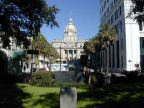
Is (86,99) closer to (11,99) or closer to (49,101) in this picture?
(49,101)

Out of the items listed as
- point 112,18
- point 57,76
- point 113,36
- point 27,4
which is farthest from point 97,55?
point 27,4

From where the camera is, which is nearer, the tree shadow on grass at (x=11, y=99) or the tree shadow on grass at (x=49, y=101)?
the tree shadow on grass at (x=49, y=101)

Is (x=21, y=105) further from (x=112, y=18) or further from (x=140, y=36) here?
(x=112, y=18)

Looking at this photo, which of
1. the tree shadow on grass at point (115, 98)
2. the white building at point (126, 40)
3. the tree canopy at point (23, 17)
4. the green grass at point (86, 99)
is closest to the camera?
the tree shadow on grass at point (115, 98)

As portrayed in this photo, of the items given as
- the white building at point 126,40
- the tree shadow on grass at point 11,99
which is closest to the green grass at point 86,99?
the tree shadow on grass at point 11,99

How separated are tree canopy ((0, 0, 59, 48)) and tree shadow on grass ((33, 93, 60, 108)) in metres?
8.04

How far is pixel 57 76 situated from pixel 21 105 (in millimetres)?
16174

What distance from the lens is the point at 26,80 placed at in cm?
2984

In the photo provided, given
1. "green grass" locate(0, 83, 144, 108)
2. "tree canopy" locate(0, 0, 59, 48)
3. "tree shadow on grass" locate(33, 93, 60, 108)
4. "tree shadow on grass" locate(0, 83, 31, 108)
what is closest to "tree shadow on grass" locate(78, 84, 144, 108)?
"green grass" locate(0, 83, 144, 108)

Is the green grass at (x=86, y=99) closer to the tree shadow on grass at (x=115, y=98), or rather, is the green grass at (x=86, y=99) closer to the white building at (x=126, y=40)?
the tree shadow on grass at (x=115, y=98)

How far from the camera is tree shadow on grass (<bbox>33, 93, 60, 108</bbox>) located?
13772mm

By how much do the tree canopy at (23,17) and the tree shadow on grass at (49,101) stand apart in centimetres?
804

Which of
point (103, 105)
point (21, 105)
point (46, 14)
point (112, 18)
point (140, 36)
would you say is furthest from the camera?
point (112, 18)

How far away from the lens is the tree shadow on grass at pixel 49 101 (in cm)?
1377
